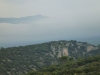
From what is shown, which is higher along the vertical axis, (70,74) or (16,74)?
(70,74)

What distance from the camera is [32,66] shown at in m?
169

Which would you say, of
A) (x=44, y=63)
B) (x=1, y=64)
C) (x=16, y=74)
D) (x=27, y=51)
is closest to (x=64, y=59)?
(x=16, y=74)

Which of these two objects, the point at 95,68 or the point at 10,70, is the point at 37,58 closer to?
the point at 10,70

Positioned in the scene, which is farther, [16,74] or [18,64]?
[18,64]

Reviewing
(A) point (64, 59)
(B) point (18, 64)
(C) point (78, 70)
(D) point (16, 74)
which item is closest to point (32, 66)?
(B) point (18, 64)

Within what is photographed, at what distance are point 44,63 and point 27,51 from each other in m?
21.5

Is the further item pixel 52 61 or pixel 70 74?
pixel 52 61

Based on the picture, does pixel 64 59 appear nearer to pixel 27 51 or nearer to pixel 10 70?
pixel 10 70

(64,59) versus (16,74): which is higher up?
Result: (64,59)

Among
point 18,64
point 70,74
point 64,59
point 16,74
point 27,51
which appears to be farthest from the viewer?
point 27,51

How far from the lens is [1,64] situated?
156 metres

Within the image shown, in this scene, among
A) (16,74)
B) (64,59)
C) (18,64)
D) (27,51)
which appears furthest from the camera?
(27,51)

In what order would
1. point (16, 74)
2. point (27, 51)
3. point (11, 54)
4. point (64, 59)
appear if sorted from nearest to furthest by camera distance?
point (64, 59)
point (16, 74)
point (11, 54)
point (27, 51)

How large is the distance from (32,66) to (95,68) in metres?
101
